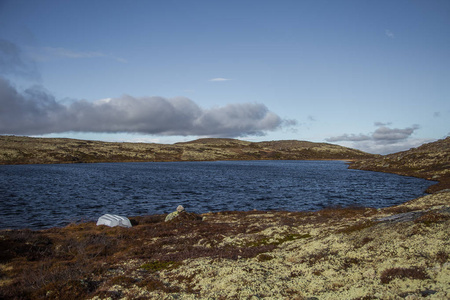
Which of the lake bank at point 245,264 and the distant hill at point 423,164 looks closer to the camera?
the lake bank at point 245,264

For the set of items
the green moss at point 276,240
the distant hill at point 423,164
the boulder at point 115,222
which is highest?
the distant hill at point 423,164

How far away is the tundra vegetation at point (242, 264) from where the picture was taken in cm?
1159

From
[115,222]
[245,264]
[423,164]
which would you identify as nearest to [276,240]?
[245,264]

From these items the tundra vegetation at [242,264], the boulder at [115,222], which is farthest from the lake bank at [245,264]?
the boulder at [115,222]

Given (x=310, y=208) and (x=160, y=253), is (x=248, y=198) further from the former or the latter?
(x=160, y=253)

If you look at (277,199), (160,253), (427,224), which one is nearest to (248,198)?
(277,199)

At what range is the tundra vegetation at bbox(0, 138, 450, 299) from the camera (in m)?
11.6

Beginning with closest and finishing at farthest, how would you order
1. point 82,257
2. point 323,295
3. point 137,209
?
point 323,295 < point 82,257 < point 137,209

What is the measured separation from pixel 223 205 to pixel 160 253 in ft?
91.8

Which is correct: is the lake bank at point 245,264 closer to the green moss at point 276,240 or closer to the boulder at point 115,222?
the green moss at point 276,240

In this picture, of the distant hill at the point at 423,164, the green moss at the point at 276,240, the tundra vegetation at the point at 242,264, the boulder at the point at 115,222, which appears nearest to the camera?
the tundra vegetation at the point at 242,264

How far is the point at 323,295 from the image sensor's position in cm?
1089

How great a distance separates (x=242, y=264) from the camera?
15.6 meters

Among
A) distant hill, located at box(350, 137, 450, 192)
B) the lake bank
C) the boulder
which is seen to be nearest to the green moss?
the lake bank
